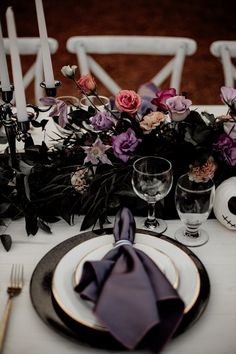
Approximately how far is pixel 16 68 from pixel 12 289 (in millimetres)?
460

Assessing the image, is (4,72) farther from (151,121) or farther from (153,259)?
(153,259)

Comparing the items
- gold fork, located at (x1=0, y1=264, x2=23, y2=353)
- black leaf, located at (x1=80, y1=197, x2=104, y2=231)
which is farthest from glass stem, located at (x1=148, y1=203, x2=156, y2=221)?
gold fork, located at (x1=0, y1=264, x2=23, y2=353)

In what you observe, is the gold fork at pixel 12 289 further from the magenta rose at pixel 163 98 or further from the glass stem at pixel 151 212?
the magenta rose at pixel 163 98

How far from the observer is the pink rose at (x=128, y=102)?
1.14m

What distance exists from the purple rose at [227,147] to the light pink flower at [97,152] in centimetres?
25

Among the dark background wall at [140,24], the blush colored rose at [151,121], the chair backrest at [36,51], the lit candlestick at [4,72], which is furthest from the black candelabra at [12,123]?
the dark background wall at [140,24]

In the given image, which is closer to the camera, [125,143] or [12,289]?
[12,289]

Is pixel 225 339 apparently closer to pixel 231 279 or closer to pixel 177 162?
pixel 231 279

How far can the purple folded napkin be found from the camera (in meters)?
0.81

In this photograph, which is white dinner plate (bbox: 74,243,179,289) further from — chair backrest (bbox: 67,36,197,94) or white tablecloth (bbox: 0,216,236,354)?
chair backrest (bbox: 67,36,197,94)

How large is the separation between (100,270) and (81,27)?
163 inches

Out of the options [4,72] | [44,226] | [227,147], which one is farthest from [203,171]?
[4,72]

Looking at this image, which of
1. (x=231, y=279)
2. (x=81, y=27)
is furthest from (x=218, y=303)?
(x=81, y=27)

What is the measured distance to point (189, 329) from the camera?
0.89 m
